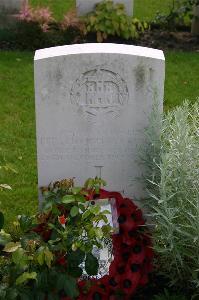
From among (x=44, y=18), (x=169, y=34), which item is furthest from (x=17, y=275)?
(x=169, y=34)

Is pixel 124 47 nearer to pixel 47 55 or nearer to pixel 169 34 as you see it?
pixel 47 55

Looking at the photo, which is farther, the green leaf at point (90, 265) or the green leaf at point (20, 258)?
the green leaf at point (90, 265)

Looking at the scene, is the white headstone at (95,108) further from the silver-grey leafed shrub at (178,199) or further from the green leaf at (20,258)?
the green leaf at (20,258)

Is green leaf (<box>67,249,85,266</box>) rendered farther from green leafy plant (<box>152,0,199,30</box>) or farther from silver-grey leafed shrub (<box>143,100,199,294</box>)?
green leafy plant (<box>152,0,199,30</box>)

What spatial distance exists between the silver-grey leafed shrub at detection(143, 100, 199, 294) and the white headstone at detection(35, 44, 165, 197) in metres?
0.24

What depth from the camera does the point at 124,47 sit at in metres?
4.31

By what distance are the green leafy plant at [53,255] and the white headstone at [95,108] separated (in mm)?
832

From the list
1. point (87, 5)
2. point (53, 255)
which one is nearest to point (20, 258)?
point (53, 255)

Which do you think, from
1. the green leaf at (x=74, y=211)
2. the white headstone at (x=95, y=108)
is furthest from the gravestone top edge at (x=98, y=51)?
the green leaf at (x=74, y=211)

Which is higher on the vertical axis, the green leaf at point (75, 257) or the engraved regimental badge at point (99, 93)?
the engraved regimental badge at point (99, 93)

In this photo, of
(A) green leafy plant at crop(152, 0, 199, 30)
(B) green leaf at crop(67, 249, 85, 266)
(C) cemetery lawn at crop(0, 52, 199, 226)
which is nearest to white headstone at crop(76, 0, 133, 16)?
(A) green leafy plant at crop(152, 0, 199, 30)

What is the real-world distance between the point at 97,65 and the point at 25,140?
2.20 m

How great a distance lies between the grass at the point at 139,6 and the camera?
1045cm

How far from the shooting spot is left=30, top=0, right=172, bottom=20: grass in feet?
34.3
